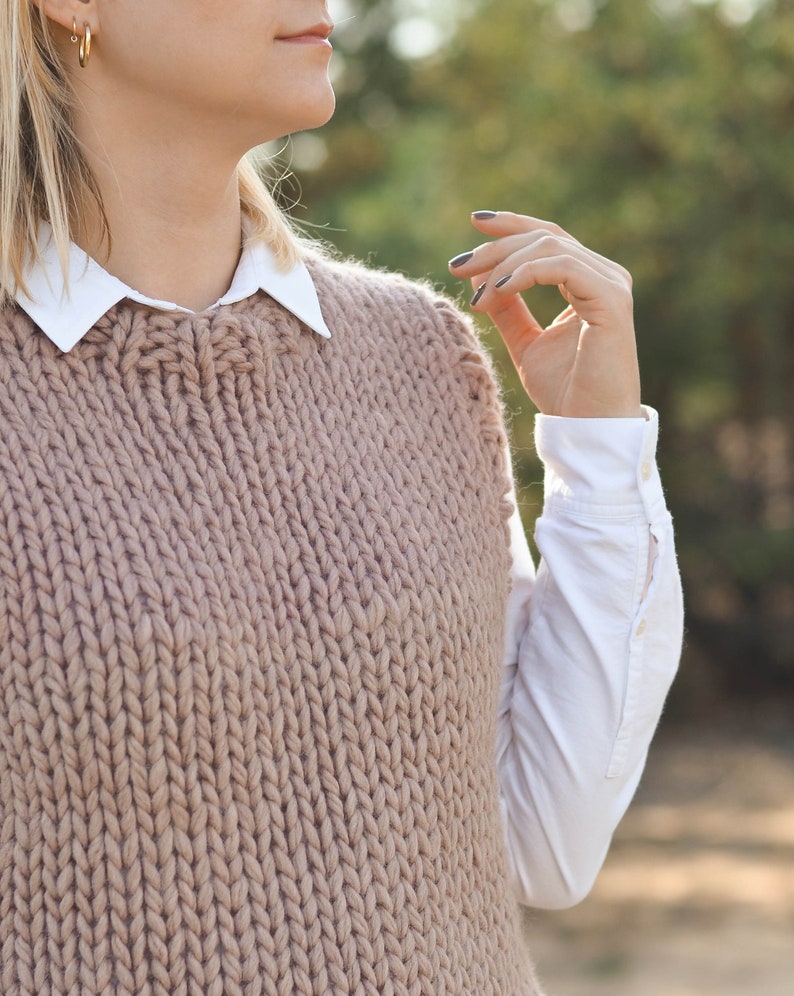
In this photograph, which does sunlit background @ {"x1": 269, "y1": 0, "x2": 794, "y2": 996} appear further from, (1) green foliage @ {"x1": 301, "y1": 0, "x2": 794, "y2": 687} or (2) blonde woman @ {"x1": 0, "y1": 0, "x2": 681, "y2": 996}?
(2) blonde woman @ {"x1": 0, "y1": 0, "x2": 681, "y2": 996}

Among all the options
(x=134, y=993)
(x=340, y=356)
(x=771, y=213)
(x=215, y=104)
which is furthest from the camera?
(x=771, y=213)

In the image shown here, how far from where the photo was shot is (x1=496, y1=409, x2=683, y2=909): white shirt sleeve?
1.36 metres

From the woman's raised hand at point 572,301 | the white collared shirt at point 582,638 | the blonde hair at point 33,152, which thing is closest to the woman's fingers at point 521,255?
the woman's raised hand at point 572,301

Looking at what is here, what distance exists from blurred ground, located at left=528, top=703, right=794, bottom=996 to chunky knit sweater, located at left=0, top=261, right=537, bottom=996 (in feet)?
7.37

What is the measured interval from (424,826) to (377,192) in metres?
6.58

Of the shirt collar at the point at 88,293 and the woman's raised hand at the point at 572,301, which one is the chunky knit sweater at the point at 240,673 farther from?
the woman's raised hand at the point at 572,301

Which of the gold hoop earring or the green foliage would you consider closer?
the gold hoop earring

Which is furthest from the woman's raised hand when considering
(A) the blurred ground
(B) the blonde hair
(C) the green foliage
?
(C) the green foliage

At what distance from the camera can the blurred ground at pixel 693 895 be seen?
4.13 m

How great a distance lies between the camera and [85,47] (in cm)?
122

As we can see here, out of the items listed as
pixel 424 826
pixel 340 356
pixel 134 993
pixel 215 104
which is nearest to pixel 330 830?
pixel 424 826

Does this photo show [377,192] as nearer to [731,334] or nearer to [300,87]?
[731,334]

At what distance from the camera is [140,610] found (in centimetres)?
111

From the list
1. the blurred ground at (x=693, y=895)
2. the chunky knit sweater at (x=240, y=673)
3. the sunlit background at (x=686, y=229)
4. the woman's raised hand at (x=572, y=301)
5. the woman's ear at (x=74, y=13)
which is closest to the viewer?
the chunky knit sweater at (x=240, y=673)
